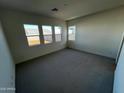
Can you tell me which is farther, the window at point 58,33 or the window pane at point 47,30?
the window at point 58,33

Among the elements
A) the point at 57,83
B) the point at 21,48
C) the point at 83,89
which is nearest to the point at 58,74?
the point at 57,83

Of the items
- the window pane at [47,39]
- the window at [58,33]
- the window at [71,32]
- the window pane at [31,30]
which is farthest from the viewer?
the window at [71,32]

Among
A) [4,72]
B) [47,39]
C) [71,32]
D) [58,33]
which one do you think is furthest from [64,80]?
Answer: [71,32]

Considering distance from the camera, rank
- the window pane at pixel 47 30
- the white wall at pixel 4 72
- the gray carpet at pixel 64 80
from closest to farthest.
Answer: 1. the white wall at pixel 4 72
2. the gray carpet at pixel 64 80
3. the window pane at pixel 47 30

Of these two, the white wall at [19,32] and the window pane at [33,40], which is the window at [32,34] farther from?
the white wall at [19,32]

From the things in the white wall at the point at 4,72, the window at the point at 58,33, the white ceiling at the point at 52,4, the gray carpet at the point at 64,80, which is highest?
the white ceiling at the point at 52,4

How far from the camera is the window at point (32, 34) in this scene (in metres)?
3.65

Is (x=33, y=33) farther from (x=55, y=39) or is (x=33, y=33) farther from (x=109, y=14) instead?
(x=109, y=14)

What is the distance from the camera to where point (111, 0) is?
295cm

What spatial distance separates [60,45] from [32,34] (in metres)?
2.45

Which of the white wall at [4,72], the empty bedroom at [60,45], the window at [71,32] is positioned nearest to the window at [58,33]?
the empty bedroom at [60,45]

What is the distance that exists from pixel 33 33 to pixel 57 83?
2.81 metres

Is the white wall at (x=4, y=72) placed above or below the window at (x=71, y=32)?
below

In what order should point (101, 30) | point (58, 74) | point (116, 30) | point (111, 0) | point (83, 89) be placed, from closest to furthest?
point (83, 89) < point (58, 74) < point (111, 0) < point (116, 30) < point (101, 30)
